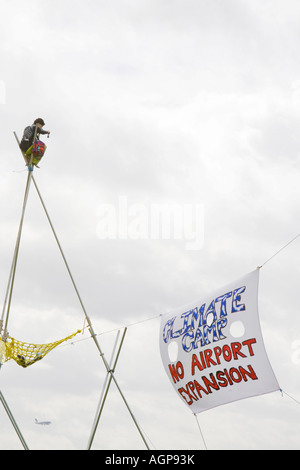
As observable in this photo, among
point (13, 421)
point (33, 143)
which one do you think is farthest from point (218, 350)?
point (33, 143)

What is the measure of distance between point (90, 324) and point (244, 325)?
4.15 m

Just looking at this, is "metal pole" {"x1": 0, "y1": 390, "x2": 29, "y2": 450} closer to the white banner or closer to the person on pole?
the white banner

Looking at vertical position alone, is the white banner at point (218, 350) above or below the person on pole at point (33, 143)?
below

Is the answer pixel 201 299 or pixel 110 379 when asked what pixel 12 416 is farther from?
pixel 201 299

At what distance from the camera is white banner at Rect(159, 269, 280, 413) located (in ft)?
58.8

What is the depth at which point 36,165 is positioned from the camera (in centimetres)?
2131

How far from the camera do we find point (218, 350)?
18750mm

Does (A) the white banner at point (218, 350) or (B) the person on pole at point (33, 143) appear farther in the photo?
(B) the person on pole at point (33, 143)

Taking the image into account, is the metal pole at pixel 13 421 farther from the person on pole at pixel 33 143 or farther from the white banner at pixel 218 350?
the person on pole at pixel 33 143

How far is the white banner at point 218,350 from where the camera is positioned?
17922mm

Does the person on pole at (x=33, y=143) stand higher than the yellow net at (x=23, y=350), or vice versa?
the person on pole at (x=33, y=143)

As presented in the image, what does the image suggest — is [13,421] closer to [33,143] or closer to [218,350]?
[218,350]
